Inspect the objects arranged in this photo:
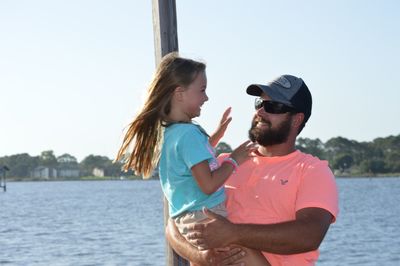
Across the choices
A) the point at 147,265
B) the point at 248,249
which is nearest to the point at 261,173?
the point at 248,249

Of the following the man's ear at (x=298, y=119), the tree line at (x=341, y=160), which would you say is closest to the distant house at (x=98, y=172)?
the tree line at (x=341, y=160)

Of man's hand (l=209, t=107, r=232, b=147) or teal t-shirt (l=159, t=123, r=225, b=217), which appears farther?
man's hand (l=209, t=107, r=232, b=147)

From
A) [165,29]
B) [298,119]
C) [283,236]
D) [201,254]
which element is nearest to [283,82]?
[298,119]

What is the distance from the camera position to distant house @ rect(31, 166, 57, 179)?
14788 cm

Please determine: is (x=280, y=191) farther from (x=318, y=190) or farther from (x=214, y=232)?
(x=214, y=232)

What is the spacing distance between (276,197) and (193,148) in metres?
0.47

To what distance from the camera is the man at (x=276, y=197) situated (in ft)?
13.3

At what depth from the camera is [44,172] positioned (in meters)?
152

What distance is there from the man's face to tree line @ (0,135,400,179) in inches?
3226

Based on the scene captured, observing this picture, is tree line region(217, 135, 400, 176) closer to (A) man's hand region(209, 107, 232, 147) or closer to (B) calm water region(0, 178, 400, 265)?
(B) calm water region(0, 178, 400, 265)

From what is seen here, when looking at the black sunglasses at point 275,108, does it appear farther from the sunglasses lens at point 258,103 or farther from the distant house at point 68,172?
the distant house at point 68,172

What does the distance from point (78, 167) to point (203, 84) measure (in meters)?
150

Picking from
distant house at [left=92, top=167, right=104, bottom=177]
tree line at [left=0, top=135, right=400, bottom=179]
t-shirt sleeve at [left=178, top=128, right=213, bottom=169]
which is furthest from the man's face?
distant house at [left=92, top=167, right=104, bottom=177]

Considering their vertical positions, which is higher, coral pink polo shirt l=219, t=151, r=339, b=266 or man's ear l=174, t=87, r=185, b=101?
man's ear l=174, t=87, r=185, b=101
